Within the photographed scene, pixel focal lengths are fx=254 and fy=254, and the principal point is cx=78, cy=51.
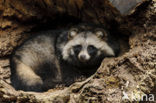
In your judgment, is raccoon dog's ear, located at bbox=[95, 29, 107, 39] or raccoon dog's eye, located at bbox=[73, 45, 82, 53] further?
raccoon dog's ear, located at bbox=[95, 29, 107, 39]

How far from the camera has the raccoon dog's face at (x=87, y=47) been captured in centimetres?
434

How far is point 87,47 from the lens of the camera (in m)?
4.32

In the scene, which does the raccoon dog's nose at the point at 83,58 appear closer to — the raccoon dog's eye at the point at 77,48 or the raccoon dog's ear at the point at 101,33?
the raccoon dog's eye at the point at 77,48

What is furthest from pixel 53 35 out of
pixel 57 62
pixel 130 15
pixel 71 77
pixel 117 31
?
pixel 130 15

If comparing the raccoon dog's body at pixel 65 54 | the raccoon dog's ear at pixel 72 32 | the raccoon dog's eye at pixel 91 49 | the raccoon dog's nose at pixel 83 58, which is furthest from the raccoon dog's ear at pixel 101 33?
the raccoon dog's nose at pixel 83 58

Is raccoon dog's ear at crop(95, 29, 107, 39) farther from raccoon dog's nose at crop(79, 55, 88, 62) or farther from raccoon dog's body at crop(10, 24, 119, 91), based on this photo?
raccoon dog's nose at crop(79, 55, 88, 62)

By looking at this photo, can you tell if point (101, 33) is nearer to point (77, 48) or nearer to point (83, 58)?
point (77, 48)

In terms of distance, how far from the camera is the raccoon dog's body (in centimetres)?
Answer: 438

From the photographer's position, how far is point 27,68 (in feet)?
14.1

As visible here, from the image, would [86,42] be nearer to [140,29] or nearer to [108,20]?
[108,20]

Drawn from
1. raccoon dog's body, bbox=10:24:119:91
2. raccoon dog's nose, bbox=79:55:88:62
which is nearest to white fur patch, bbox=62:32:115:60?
raccoon dog's body, bbox=10:24:119:91

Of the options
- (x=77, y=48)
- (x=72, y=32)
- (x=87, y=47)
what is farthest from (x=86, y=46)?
(x=72, y=32)

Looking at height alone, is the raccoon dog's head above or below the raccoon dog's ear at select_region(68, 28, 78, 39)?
below

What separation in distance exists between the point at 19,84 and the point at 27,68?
0.41m
